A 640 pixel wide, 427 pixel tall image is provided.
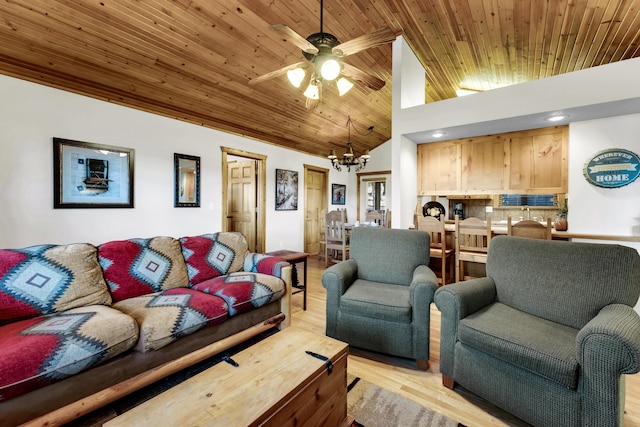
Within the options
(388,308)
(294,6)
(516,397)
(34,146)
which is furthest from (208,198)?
(516,397)

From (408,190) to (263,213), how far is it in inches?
109

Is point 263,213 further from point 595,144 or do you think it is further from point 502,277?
point 595,144

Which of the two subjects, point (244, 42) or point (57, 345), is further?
point (244, 42)

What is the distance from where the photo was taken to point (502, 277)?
6.47ft

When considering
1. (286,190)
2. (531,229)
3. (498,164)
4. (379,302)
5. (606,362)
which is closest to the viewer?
(606,362)

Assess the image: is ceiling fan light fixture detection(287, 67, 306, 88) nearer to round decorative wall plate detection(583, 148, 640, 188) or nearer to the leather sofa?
the leather sofa

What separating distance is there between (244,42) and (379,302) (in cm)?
317

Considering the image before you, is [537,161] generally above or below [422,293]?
above

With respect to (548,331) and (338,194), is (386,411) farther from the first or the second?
(338,194)

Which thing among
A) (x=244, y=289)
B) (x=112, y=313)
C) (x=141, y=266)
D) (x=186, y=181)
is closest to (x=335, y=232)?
(x=186, y=181)

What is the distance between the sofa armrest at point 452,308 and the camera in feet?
5.55

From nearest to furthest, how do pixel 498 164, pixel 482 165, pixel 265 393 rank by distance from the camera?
pixel 265 393 < pixel 498 164 < pixel 482 165

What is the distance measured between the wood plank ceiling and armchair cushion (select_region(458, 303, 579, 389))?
6.80ft

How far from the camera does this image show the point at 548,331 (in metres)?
1.52
